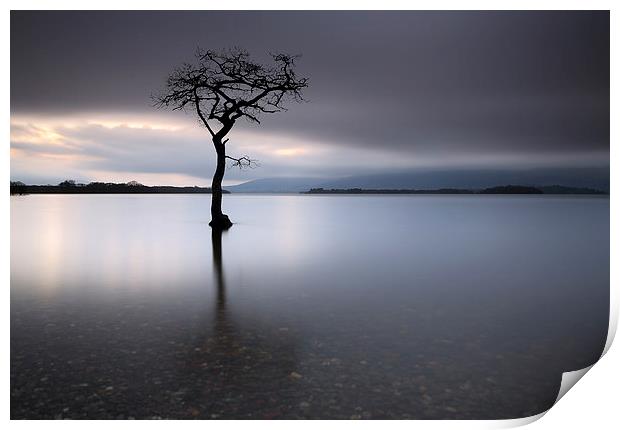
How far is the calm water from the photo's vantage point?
16.1 feet

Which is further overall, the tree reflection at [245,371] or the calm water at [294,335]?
the calm water at [294,335]

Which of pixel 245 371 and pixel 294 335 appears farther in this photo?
pixel 294 335

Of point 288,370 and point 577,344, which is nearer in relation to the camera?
point 288,370

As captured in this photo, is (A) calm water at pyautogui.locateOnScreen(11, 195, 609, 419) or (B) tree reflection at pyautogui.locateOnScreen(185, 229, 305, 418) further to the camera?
(A) calm water at pyautogui.locateOnScreen(11, 195, 609, 419)

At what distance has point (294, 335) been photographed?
671 centimetres

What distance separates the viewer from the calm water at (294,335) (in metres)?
4.90
